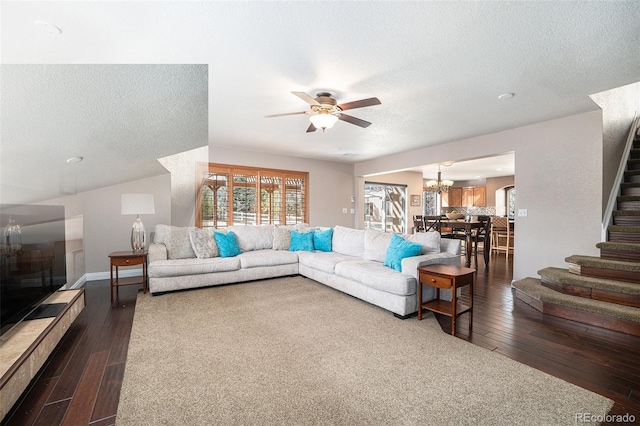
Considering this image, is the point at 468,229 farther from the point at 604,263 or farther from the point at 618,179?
the point at 604,263

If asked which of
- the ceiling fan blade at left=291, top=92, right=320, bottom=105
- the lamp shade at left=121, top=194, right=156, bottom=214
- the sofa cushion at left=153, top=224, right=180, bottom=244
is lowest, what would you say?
the sofa cushion at left=153, top=224, right=180, bottom=244

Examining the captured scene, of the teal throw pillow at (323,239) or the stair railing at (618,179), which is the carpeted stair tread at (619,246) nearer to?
the stair railing at (618,179)

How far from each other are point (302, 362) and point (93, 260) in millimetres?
4282

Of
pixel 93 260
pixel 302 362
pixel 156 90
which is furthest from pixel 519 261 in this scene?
pixel 93 260

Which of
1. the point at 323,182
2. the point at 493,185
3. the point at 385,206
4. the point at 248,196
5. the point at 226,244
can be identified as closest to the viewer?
the point at 226,244

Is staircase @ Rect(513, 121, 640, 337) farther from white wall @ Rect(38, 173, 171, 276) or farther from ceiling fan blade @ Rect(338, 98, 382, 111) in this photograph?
white wall @ Rect(38, 173, 171, 276)

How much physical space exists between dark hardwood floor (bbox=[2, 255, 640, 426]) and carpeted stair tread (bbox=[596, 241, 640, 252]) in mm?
1136

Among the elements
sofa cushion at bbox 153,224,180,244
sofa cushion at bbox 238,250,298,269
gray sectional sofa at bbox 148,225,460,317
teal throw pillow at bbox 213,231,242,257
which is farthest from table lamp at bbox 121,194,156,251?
sofa cushion at bbox 238,250,298,269

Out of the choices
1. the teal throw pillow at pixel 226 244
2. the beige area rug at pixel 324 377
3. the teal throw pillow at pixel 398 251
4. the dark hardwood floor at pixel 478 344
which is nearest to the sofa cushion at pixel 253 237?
the teal throw pillow at pixel 226 244

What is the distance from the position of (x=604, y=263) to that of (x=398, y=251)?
2.24m

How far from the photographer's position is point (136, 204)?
4.14m

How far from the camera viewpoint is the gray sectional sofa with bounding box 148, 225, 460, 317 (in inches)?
127

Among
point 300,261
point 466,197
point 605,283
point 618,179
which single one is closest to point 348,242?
point 300,261

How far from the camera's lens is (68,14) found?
164 cm
